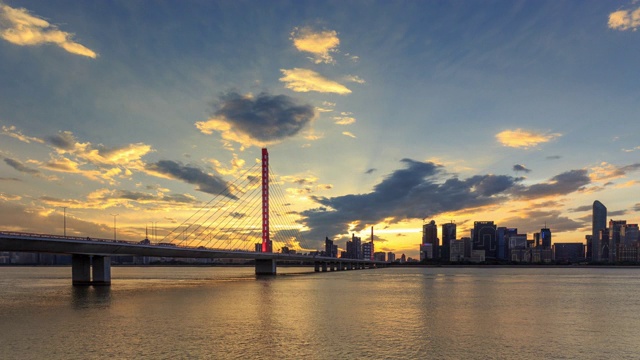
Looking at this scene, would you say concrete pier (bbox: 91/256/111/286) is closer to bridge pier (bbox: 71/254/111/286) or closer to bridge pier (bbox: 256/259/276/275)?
bridge pier (bbox: 71/254/111/286)

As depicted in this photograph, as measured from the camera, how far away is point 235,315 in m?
43.8

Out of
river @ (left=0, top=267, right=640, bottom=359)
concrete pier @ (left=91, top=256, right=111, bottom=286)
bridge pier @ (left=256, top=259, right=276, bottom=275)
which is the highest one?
river @ (left=0, top=267, right=640, bottom=359)

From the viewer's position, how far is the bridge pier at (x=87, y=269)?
87.1m

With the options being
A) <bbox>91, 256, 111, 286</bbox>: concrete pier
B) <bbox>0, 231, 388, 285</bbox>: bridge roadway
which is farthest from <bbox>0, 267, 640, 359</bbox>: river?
<bbox>91, 256, 111, 286</bbox>: concrete pier

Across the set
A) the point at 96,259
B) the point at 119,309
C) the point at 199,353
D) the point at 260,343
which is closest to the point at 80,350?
the point at 199,353

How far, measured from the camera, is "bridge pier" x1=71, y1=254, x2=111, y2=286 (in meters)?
87.1

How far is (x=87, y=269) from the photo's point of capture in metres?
87.6

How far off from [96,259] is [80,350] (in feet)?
218

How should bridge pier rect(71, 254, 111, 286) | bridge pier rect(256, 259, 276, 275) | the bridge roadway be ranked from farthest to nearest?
bridge pier rect(256, 259, 276, 275), bridge pier rect(71, 254, 111, 286), the bridge roadway

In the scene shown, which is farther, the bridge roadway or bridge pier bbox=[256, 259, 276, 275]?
bridge pier bbox=[256, 259, 276, 275]

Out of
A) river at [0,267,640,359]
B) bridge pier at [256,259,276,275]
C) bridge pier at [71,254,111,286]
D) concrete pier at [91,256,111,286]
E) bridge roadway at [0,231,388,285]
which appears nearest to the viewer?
river at [0,267,640,359]

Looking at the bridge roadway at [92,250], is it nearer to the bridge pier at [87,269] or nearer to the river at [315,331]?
the bridge pier at [87,269]

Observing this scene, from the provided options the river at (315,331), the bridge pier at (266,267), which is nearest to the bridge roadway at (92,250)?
the river at (315,331)

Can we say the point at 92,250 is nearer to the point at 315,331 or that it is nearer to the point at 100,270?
the point at 100,270
